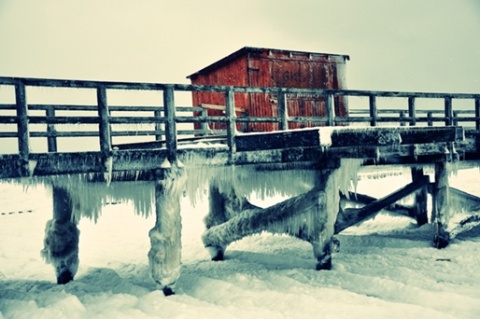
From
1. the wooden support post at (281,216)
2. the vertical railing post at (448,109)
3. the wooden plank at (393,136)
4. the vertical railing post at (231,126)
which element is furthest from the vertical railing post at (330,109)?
the vertical railing post at (448,109)

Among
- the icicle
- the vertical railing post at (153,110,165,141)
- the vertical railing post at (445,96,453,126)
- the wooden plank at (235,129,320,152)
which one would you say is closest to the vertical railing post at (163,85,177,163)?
the vertical railing post at (153,110,165,141)

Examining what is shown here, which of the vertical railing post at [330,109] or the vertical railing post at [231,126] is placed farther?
the vertical railing post at [330,109]

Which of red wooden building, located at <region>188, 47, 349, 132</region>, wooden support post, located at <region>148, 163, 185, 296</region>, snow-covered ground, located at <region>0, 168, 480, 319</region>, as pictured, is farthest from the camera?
red wooden building, located at <region>188, 47, 349, 132</region>

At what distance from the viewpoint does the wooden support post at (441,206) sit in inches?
282

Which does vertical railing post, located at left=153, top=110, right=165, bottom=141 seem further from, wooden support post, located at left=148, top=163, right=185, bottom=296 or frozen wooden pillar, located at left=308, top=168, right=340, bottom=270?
frozen wooden pillar, located at left=308, top=168, right=340, bottom=270

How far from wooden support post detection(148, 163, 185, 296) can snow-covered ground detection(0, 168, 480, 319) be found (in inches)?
11.2

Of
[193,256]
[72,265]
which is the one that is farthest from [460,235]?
[72,265]

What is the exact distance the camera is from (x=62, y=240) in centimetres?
654

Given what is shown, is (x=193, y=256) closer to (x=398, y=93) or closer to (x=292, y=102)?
(x=398, y=93)

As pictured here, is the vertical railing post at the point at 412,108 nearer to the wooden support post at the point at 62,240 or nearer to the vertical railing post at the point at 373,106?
the vertical railing post at the point at 373,106

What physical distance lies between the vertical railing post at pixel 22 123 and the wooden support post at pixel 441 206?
683 cm

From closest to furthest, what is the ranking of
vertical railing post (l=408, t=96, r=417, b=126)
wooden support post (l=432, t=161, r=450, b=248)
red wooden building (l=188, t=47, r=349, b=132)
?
vertical railing post (l=408, t=96, r=417, b=126) → wooden support post (l=432, t=161, r=450, b=248) → red wooden building (l=188, t=47, r=349, b=132)

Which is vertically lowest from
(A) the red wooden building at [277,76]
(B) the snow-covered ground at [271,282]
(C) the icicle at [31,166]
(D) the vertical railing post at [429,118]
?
(B) the snow-covered ground at [271,282]

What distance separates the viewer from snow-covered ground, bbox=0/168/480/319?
4.63m
